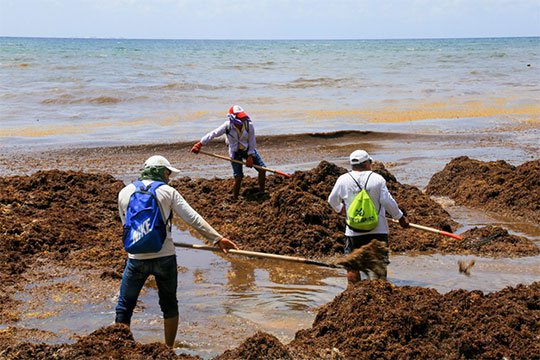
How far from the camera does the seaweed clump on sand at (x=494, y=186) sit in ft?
36.3

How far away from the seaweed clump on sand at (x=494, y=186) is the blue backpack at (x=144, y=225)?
6922mm

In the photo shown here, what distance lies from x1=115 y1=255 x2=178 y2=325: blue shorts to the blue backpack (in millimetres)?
185

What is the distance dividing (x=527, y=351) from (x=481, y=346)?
0.34 metres

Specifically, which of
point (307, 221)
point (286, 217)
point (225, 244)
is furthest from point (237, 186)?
point (225, 244)

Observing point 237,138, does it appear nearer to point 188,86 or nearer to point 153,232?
point 153,232

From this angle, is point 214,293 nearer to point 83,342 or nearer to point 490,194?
point 83,342

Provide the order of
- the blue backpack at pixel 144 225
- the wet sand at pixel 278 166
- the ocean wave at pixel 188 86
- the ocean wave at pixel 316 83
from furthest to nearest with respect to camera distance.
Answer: the ocean wave at pixel 316 83, the ocean wave at pixel 188 86, the wet sand at pixel 278 166, the blue backpack at pixel 144 225

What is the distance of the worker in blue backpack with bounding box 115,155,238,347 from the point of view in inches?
216

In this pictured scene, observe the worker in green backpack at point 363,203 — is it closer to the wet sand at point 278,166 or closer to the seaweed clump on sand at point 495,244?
the wet sand at point 278,166

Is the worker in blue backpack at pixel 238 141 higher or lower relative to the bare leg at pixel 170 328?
higher

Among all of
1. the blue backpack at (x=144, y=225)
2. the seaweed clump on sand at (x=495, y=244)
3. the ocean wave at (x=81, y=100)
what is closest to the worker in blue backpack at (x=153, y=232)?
the blue backpack at (x=144, y=225)

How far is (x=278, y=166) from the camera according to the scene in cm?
1614

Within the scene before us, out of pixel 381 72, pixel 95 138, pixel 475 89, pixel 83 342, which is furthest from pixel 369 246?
pixel 381 72

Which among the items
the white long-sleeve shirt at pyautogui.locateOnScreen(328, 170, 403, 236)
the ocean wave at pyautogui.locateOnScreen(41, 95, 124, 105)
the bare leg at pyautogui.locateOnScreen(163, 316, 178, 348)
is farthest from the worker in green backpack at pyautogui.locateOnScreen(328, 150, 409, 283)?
the ocean wave at pyautogui.locateOnScreen(41, 95, 124, 105)
